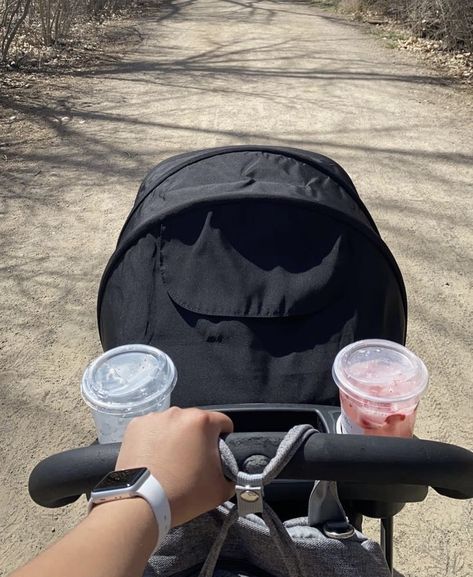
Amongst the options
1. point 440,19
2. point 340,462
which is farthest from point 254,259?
point 440,19

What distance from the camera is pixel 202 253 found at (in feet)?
5.30

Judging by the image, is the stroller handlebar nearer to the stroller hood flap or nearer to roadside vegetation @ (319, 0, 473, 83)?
the stroller hood flap

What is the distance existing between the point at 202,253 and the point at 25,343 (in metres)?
1.86

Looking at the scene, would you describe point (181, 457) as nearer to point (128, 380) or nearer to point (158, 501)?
point (158, 501)

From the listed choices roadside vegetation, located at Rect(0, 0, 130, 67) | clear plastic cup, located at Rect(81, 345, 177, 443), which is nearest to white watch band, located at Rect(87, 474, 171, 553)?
clear plastic cup, located at Rect(81, 345, 177, 443)

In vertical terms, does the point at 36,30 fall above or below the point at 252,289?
below

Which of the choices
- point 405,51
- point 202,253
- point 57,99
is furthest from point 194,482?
point 405,51

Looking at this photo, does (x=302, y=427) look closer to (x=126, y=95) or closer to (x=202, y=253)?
(x=202, y=253)

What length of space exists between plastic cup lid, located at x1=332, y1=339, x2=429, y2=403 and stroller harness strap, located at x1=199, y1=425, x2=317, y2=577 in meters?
0.18

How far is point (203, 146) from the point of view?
5371 mm

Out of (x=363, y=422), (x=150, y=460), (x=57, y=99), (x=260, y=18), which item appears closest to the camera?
(x=150, y=460)

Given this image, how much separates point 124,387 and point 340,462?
43 cm

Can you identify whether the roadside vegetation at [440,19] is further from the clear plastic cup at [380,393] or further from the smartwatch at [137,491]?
the smartwatch at [137,491]

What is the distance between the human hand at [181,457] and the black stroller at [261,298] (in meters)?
0.27
